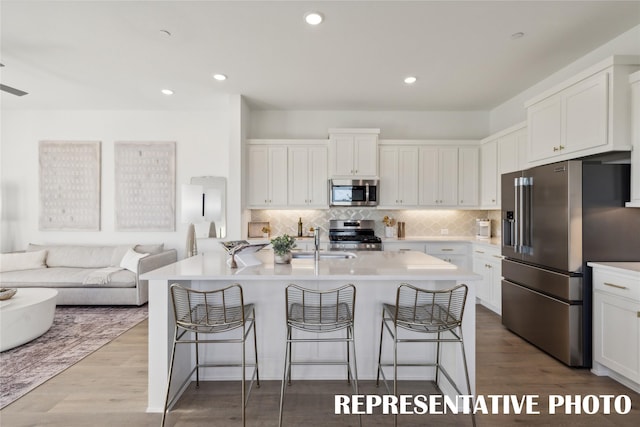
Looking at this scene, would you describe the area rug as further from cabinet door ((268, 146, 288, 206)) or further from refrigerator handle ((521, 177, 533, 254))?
refrigerator handle ((521, 177, 533, 254))

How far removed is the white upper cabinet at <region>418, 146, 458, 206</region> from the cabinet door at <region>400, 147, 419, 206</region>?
0.28 ft

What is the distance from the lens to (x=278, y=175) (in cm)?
471

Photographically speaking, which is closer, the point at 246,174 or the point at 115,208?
the point at 246,174

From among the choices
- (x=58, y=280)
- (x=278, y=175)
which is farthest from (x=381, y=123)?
(x=58, y=280)

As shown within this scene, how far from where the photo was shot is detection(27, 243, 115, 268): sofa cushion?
4.70 m

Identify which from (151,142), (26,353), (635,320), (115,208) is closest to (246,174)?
(151,142)

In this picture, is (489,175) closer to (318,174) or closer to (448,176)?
(448,176)

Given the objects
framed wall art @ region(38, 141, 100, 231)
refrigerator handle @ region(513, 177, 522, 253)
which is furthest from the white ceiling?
refrigerator handle @ region(513, 177, 522, 253)

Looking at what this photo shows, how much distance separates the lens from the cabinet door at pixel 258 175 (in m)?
4.69

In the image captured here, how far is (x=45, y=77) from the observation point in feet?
12.5

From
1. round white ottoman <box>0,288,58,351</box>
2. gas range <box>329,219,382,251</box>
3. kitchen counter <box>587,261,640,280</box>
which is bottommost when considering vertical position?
round white ottoman <box>0,288,58,351</box>

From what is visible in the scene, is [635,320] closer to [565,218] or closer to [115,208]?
[565,218]

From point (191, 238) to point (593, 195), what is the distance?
4790mm

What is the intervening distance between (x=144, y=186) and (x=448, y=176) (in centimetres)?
502
